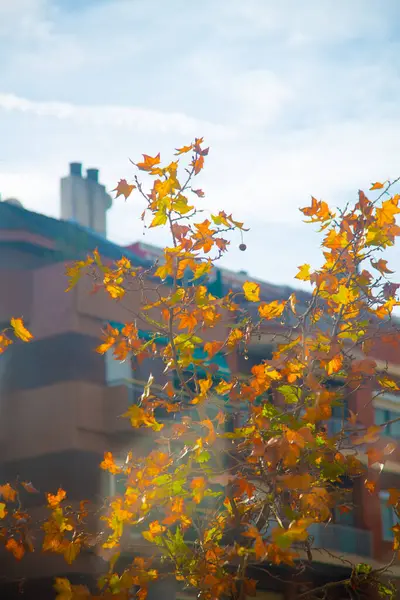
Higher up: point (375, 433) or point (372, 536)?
point (375, 433)

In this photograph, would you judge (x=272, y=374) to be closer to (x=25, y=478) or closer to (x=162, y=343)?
(x=25, y=478)

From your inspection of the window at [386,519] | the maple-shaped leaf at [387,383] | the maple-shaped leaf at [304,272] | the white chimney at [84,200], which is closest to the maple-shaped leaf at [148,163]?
the maple-shaped leaf at [304,272]

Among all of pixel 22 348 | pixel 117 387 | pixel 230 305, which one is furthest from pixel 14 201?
pixel 230 305

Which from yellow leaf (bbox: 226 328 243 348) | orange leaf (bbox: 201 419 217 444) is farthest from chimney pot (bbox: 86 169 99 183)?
orange leaf (bbox: 201 419 217 444)

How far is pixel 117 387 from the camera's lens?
26203 mm

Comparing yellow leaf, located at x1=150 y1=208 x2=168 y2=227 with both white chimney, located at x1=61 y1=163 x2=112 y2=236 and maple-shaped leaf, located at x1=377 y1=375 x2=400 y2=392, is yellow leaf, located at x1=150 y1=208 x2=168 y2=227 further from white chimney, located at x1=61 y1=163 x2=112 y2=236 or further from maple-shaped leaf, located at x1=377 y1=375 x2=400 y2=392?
white chimney, located at x1=61 y1=163 x2=112 y2=236

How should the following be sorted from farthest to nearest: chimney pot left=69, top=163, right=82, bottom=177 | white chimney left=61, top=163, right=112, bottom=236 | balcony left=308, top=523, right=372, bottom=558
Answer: chimney pot left=69, top=163, right=82, bottom=177, white chimney left=61, top=163, right=112, bottom=236, balcony left=308, top=523, right=372, bottom=558

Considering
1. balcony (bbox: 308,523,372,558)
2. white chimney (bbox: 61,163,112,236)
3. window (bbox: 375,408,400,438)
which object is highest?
white chimney (bbox: 61,163,112,236)

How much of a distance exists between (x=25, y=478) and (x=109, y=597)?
17114 millimetres

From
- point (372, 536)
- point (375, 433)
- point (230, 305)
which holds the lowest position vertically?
point (372, 536)

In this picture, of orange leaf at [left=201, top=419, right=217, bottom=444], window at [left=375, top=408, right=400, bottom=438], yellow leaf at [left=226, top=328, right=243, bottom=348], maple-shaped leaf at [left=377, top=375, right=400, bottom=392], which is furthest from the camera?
window at [left=375, top=408, right=400, bottom=438]

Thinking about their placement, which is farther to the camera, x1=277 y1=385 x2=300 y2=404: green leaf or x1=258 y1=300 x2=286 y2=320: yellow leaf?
x1=258 y1=300 x2=286 y2=320: yellow leaf

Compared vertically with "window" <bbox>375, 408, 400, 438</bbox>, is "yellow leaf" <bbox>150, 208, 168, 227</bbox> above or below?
above

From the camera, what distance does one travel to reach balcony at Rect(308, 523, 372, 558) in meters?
32.2
